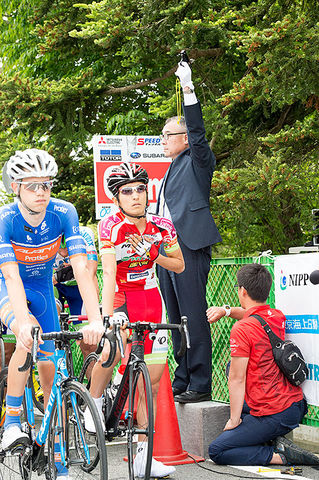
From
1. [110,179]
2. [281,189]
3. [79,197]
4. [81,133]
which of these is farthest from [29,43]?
[110,179]

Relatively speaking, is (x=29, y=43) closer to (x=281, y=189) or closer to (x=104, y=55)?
(x=104, y=55)

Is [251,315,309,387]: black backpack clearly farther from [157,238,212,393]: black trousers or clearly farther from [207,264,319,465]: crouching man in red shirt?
[157,238,212,393]: black trousers

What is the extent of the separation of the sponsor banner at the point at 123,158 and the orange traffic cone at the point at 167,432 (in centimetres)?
304

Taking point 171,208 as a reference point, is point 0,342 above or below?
below

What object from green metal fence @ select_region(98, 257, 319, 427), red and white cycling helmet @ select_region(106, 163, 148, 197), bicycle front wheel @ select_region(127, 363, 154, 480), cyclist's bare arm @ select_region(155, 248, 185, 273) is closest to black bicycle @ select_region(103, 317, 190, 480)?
bicycle front wheel @ select_region(127, 363, 154, 480)

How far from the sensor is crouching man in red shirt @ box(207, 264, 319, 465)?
19.8 ft

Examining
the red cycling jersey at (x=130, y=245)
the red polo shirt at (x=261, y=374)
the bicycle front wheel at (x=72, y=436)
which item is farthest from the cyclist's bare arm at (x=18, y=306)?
the red polo shirt at (x=261, y=374)

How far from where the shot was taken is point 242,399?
20.0 feet

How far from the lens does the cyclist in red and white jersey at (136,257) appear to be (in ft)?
18.5

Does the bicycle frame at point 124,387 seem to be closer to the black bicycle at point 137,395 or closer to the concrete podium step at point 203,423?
the black bicycle at point 137,395

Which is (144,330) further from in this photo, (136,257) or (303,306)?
(303,306)

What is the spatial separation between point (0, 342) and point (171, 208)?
6.91 ft

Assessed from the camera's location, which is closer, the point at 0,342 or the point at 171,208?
the point at 171,208

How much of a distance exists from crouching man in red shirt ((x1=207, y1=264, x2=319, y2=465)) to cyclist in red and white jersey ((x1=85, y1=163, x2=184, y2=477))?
648 mm
